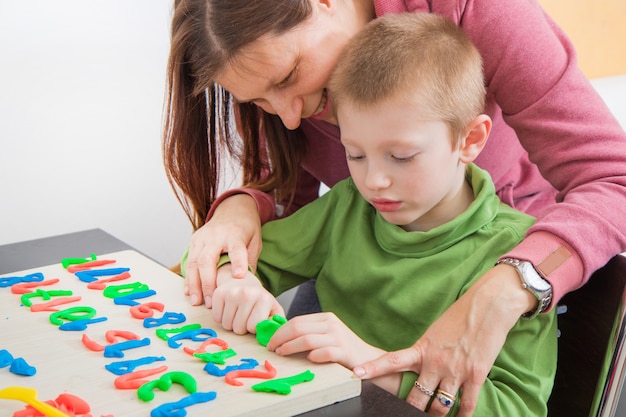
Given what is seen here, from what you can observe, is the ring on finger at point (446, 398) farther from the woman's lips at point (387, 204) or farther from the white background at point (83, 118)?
the white background at point (83, 118)

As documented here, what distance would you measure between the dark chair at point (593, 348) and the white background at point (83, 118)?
4.85 feet

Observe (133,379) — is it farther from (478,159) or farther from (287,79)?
(478,159)

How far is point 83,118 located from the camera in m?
2.11

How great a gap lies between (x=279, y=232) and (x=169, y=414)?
1.77ft

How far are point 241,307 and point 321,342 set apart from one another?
4.9 inches

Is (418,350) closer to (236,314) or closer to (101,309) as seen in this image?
(236,314)

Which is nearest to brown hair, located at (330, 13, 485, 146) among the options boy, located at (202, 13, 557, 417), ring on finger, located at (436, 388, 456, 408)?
boy, located at (202, 13, 557, 417)

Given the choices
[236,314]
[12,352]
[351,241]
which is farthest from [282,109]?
[12,352]

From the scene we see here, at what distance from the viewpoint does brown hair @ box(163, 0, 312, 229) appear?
3.33ft

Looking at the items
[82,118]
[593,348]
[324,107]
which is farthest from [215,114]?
[82,118]

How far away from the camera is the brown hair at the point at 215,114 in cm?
101

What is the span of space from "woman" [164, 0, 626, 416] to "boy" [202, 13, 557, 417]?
4 centimetres

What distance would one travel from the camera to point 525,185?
1334 millimetres

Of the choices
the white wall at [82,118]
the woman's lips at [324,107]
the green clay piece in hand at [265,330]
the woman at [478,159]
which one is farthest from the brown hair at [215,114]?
the white wall at [82,118]
